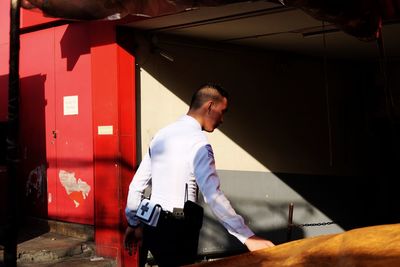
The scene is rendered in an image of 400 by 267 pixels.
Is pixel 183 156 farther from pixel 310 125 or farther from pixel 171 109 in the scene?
pixel 310 125

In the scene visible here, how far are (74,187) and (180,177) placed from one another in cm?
442

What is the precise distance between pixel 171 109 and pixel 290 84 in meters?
2.58

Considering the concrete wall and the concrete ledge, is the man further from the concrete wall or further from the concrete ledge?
the concrete ledge

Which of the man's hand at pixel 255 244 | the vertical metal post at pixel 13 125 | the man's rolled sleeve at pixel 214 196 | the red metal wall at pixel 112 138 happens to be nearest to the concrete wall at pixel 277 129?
the red metal wall at pixel 112 138

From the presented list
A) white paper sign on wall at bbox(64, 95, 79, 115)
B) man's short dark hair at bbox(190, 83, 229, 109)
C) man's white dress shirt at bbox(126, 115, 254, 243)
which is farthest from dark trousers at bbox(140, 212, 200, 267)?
white paper sign on wall at bbox(64, 95, 79, 115)

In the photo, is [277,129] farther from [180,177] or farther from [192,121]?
[180,177]

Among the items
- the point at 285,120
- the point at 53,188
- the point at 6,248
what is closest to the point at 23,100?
the point at 53,188

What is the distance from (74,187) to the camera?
26.7 ft

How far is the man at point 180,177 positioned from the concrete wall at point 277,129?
3322 mm

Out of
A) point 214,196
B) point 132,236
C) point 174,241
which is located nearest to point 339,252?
point 214,196

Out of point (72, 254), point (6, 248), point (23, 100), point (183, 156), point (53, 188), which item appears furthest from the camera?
point (23, 100)

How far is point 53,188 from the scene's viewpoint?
8.47 meters

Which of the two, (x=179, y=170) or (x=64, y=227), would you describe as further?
(x=64, y=227)

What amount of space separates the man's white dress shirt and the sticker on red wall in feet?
12.4
